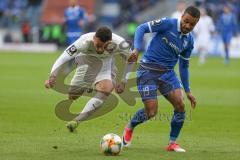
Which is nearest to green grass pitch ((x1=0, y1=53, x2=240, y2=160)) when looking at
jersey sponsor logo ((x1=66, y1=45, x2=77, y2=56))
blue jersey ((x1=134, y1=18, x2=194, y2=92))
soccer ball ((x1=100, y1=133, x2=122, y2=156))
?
soccer ball ((x1=100, y1=133, x2=122, y2=156))

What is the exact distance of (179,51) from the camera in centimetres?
1113

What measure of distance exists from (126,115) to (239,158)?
5.83m

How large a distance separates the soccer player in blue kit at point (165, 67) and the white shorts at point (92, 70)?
152 centimetres

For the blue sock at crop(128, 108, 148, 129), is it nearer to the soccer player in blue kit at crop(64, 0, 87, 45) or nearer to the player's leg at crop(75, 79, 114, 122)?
the player's leg at crop(75, 79, 114, 122)

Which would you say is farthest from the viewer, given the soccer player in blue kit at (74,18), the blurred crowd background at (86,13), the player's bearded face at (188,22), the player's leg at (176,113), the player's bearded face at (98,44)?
the blurred crowd background at (86,13)

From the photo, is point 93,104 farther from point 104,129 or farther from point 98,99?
point 104,129

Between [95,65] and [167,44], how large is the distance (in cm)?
227

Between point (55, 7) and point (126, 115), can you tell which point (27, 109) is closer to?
point (126, 115)

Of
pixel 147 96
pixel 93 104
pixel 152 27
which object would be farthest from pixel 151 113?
pixel 93 104

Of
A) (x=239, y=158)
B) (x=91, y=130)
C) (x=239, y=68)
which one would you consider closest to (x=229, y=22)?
(x=239, y=68)

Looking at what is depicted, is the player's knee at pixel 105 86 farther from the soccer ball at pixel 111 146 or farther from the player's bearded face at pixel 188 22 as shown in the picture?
the player's bearded face at pixel 188 22

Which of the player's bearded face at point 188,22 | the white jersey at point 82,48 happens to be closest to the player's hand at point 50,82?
the white jersey at point 82,48

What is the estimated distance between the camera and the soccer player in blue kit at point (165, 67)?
36.1 ft

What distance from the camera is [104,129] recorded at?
536 inches
